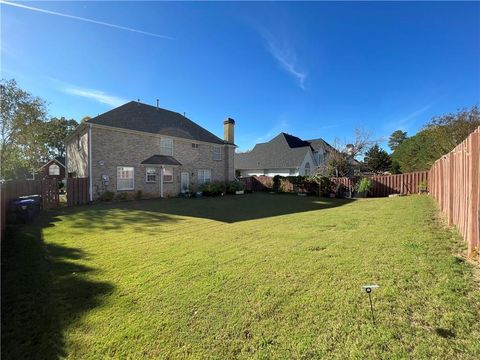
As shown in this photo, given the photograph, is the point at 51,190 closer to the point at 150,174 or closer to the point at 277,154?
the point at 150,174

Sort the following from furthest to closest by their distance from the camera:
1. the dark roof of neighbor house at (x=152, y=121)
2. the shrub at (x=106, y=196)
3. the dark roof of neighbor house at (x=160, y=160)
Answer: the dark roof of neighbor house at (x=160, y=160), the dark roof of neighbor house at (x=152, y=121), the shrub at (x=106, y=196)

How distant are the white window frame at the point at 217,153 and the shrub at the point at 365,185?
13.1 m

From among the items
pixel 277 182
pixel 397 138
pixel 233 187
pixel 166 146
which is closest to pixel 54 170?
pixel 166 146

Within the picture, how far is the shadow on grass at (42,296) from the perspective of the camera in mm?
2821

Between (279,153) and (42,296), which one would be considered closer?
(42,296)

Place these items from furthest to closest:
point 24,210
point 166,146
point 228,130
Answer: point 228,130 → point 166,146 → point 24,210

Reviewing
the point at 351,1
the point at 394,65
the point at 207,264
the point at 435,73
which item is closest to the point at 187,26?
the point at 351,1

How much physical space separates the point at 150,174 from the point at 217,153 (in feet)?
25.5

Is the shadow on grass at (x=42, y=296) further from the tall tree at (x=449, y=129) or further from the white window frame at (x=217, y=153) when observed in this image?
the tall tree at (x=449, y=129)

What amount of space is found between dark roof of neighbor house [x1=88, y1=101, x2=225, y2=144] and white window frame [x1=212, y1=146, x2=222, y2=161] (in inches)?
24.0

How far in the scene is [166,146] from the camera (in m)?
21.0

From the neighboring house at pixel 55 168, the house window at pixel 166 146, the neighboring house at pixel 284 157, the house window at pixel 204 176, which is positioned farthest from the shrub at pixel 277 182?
the neighboring house at pixel 55 168

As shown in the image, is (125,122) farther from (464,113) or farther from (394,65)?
(464,113)

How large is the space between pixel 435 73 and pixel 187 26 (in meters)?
13.3
